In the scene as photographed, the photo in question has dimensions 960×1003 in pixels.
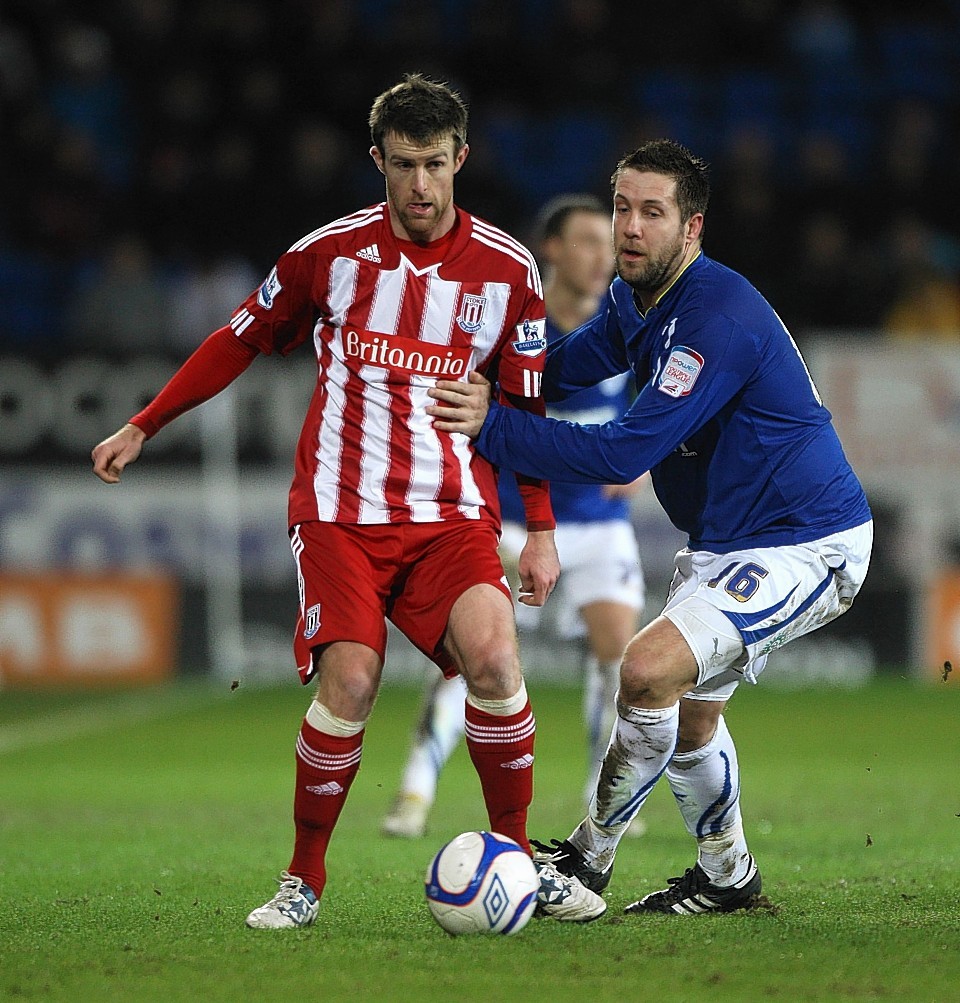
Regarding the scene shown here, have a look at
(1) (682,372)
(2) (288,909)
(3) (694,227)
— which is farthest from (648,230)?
(2) (288,909)

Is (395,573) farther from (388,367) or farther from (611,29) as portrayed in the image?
(611,29)

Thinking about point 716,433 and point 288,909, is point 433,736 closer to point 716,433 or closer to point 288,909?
point 288,909

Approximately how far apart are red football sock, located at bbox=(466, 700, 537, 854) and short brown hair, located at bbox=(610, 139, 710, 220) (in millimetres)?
1537

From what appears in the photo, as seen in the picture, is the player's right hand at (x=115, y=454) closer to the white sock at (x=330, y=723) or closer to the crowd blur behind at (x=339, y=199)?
the white sock at (x=330, y=723)

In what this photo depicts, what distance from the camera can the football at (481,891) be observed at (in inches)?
176

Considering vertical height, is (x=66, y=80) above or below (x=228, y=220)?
above

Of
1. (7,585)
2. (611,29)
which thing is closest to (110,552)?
(7,585)

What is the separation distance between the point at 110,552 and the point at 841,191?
724 centimetres

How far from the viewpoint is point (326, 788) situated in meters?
4.75

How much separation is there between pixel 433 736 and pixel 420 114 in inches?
125

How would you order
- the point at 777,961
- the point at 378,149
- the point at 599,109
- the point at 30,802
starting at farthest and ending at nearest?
the point at 599,109, the point at 30,802, the point at 378,149, the point at 777,961

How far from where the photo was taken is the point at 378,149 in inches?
193

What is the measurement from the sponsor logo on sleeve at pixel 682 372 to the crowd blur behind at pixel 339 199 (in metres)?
7.60

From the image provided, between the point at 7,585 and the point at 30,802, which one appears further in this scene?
the point at 7,585
